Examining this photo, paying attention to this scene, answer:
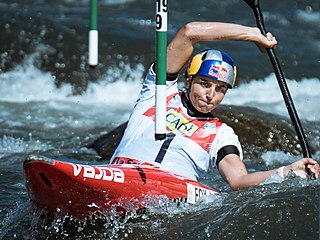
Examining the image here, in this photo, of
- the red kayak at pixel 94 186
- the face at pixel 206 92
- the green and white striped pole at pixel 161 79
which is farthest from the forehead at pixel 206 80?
the green and white striped pole at pixel 161 79

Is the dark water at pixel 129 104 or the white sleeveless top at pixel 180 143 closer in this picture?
the dark water at pixel 129 104

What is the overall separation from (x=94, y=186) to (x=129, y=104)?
262 inches

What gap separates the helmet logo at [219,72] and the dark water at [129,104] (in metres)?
0.76

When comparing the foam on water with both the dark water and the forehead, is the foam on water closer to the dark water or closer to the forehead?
the dark water

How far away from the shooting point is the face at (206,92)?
5.35m

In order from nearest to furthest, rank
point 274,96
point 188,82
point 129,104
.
Result: point 188,82
point 129,104
point 274,96

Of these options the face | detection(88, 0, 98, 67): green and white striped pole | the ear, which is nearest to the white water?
the ear

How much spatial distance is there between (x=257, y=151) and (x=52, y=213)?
365 centimetres

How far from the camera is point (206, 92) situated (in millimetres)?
5352

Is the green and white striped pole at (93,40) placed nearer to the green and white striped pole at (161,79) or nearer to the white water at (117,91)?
the green and white striped pole at (161,79)

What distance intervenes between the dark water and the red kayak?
100 mm

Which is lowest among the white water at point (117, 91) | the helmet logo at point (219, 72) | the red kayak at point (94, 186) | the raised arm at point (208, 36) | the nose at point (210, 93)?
the white water at point (117, 91)

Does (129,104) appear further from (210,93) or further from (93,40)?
(93,40)

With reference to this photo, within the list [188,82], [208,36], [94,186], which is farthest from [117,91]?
[94,186]
